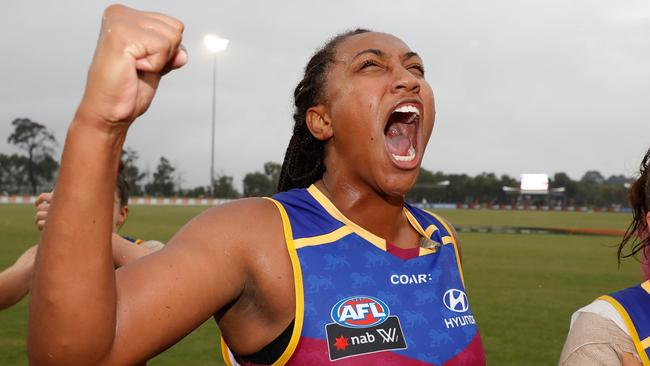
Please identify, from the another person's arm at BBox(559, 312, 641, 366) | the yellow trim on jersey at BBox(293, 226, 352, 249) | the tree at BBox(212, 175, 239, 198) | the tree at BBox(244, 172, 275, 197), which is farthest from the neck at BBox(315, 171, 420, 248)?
the tree at BBox(244, 172, 275, 197)

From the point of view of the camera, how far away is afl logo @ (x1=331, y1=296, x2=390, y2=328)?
2.04 m

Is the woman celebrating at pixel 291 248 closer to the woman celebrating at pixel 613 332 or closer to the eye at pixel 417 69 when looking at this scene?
the eye at pixel 417 69

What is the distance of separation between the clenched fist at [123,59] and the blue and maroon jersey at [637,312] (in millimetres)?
1756

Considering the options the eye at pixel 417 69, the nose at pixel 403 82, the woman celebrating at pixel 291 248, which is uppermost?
the eye at pixel 417 69

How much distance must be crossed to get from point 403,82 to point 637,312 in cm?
116

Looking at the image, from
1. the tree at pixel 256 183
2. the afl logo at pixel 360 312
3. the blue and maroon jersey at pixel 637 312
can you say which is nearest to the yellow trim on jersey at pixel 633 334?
the blue and maroon jersey at pixel 637 312

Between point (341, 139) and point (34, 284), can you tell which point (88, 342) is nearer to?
point (34, 284)

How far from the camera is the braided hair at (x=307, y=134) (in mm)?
2549

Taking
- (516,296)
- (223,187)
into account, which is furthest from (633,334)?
(223,187)

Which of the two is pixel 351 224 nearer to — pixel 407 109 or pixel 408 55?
pixel 407 109

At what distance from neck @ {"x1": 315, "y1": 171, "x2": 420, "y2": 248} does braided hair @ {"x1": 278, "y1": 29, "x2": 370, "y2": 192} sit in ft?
0.83

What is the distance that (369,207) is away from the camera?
8.11 ft

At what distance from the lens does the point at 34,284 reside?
1.42 metres

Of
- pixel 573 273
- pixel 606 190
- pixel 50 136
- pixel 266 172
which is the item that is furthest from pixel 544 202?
pixel 573 273
